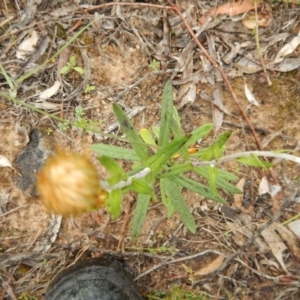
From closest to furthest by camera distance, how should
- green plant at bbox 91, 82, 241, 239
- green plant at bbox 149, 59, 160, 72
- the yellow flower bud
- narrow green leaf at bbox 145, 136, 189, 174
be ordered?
the yellow flower bud, green plant at bbox 91, 82, 241, 239, narrow green leaf at bbox 145, 136, 189, 174, green plant at bbox 149, 59, 160, 72

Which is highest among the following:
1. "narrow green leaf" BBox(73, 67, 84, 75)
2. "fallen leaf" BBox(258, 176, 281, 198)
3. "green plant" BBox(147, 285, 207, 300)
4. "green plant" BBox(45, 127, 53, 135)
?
"narrow green leaf" BBox(73, 67, 84, 75)

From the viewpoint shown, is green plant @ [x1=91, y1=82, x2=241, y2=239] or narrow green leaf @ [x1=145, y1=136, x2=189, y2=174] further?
narrow green leaf @ [x1=145, y1=136, x2=189, y2=174]

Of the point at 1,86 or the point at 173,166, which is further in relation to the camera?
the point at 1,86

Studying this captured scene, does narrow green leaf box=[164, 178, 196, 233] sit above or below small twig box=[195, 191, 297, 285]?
above

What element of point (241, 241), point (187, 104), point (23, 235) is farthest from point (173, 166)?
point (23, 235)

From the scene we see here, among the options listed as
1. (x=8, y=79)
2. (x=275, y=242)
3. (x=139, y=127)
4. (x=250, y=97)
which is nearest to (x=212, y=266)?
(x=275, y=242)

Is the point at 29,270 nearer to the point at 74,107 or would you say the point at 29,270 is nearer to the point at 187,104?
the point at 74,107

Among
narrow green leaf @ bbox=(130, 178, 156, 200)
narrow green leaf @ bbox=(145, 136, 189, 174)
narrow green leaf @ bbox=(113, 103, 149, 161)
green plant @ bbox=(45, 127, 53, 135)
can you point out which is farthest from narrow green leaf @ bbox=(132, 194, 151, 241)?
green plant @ bbox=(45, 127, 53, 135)

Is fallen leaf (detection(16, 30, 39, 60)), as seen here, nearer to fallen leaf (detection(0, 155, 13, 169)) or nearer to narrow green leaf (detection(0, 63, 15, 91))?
narrow green leaf (detection(0, 63, 15, 91))
